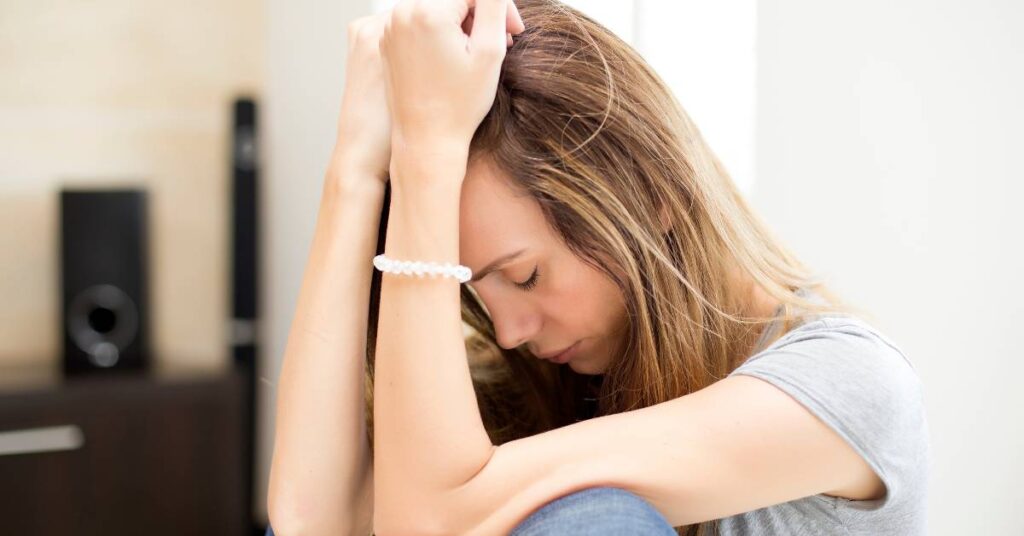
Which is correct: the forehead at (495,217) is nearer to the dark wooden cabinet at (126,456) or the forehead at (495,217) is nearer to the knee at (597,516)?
the knee at (597,516)

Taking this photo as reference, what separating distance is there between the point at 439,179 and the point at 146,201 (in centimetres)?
186

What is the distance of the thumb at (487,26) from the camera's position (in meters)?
0.94

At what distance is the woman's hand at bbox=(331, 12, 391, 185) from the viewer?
1.10 metres

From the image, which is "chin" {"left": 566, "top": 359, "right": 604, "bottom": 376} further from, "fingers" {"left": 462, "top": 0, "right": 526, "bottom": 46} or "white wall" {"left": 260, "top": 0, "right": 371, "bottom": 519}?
"white wall" {"left": 260, "top": 0, "right": 371, "bottom": 519}

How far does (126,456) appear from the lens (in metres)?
2.29

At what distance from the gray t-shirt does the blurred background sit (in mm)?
668

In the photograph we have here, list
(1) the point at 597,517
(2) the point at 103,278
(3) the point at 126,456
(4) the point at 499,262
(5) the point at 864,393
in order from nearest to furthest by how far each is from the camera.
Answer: (1) the point at 597,517, (5) the point at 864,393, (4) the point at 499,262, (3) the point at 126,456, (2) the point at 103,278

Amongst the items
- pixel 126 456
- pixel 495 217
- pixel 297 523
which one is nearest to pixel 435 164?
pixel 495 217

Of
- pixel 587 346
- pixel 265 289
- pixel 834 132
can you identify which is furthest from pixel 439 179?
pixel 265 289

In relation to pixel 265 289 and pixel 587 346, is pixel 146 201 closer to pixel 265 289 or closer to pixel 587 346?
pixel 265 289

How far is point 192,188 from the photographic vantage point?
2812 mm

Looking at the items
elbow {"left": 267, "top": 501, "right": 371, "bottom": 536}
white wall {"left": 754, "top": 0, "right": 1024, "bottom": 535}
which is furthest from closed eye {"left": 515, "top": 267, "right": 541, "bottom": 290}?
white wall {"left": 754, "top": 0, "right": 1024, "bottom": 535}

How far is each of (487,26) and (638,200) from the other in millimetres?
247

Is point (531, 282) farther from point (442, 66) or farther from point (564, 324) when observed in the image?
point (442, 66)
